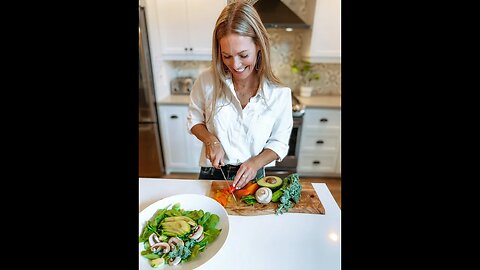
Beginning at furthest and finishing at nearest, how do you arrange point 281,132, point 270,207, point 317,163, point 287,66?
point 287,66
point 317,163
point 281,132
point 270,207

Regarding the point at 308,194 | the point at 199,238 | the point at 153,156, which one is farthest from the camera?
the point at 153,156

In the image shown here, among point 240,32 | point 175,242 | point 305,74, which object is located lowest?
point 175,242

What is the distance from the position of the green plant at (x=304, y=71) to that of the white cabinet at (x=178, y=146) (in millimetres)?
856

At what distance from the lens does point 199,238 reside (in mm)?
370

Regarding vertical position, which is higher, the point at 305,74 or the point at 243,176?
the point at 305,74

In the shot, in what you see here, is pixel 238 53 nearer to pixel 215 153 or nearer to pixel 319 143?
pixel 215 153

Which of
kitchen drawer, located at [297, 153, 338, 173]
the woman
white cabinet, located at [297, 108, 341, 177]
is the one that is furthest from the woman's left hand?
kitchen drawer, located at [297, 153, 338, 173]

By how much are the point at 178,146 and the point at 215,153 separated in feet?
3.36

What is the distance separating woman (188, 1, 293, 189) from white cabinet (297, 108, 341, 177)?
89 centimetres

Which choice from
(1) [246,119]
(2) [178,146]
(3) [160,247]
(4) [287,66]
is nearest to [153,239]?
(3) [160,247]

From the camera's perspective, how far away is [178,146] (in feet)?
4.95
